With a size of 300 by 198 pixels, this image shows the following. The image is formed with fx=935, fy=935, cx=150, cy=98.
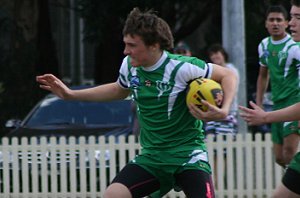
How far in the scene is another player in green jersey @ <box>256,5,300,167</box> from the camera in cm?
951

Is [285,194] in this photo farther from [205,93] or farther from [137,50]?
[137,50]

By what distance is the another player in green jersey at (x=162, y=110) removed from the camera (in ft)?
20.9

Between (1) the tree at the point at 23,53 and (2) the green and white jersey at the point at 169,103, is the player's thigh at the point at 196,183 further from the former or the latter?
(1) the tree at the point at 23,53

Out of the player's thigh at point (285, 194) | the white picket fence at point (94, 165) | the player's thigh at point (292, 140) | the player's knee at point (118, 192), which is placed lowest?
the white picket fence at point (94, 165)

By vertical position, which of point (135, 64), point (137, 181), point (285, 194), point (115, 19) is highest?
point (115, 19)

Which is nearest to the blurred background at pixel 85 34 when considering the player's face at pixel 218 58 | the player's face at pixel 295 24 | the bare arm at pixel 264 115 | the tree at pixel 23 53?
the tree at pixel 23 53

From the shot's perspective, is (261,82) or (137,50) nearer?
(137,50)

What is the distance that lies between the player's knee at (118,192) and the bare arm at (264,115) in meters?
0.94

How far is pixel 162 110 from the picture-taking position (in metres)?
6.46

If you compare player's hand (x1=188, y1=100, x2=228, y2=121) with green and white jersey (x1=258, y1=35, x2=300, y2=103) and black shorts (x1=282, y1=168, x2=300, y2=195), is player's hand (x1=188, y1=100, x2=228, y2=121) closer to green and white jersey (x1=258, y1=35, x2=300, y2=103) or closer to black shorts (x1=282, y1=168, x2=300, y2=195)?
black shorts (x1=282, y1=168, x2=300, y2=195)

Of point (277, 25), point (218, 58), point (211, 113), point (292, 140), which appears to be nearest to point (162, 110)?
point (211, 113)

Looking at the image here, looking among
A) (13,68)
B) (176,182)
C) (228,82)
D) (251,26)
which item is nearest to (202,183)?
(176,182)

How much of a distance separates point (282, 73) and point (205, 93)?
142 inches

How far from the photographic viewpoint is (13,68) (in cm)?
1725
